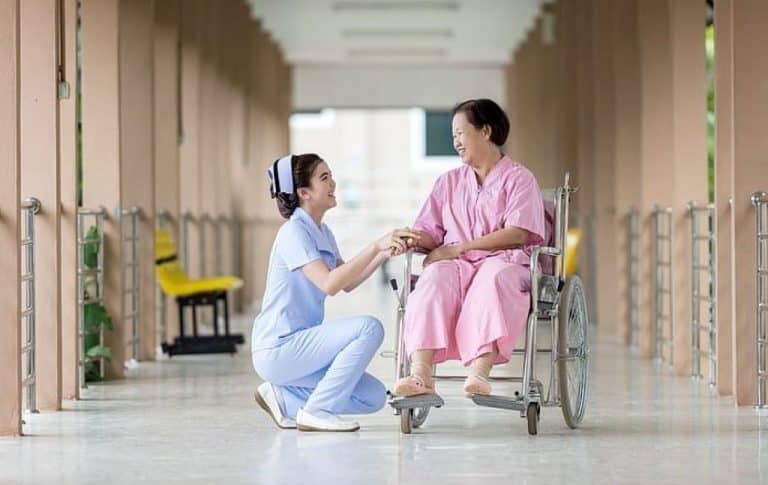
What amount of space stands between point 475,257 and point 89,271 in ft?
8.78

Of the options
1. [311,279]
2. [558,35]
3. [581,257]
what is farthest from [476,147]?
[558,35]

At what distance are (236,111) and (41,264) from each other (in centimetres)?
842

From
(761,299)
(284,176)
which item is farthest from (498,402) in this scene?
(761,299)

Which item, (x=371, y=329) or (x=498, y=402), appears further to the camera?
(x=371, y=329)

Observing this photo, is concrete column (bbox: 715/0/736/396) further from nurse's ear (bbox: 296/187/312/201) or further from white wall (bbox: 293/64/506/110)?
white wall (bbox: 293/64/506/110)

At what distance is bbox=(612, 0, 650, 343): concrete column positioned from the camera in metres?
9.59

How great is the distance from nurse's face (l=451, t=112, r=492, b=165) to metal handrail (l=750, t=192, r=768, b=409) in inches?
48.6

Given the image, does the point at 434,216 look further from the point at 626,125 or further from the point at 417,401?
the point at 626,125

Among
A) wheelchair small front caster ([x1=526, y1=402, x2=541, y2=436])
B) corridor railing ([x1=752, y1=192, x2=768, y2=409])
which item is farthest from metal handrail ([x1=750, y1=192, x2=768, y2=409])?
wheelchair small front caster ([x1=526, y1=402, x2=541, y2=436])

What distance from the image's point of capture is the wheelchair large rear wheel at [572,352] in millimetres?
5113

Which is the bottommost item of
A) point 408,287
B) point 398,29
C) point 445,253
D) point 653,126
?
point 408,287

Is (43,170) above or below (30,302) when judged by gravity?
above

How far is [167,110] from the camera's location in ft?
32.4

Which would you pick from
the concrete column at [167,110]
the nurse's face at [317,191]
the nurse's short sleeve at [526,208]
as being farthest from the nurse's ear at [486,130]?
the concrete column at [167,110]
